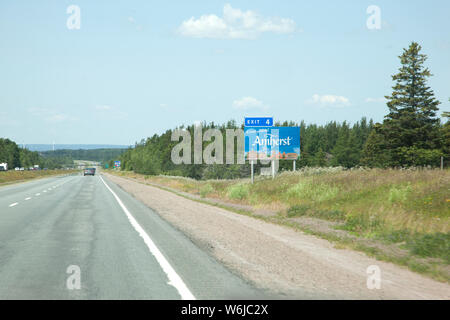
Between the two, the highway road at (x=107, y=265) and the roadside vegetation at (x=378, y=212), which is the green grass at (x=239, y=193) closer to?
the roadside vegetation at (x=378, y=212)

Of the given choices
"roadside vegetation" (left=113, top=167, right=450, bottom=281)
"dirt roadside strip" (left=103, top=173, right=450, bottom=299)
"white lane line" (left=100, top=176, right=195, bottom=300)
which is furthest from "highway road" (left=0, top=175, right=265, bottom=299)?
"roadside vegetation" (left=113, top=167, right=450, bottom=281)

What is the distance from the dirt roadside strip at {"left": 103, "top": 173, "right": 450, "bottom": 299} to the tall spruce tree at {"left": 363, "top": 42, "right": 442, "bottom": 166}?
44761 mm

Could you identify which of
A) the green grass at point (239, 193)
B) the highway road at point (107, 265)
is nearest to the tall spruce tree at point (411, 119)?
the green grass at point (239, 193)

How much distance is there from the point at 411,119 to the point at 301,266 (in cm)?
5109

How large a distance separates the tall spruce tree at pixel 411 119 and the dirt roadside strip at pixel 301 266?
44761 mm

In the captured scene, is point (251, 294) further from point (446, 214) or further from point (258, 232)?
point (446, 214)

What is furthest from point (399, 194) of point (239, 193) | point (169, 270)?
point (239, 193)

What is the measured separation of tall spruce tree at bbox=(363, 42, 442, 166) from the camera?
2078 inches

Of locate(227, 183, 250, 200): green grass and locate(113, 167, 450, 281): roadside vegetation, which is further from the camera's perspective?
locate(227, 183, 250, 200): green grass

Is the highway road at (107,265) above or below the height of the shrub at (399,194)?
below

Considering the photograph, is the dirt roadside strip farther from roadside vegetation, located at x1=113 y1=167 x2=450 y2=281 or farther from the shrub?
the shrub

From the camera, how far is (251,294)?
589 centimetres

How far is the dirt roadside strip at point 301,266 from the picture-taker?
6.17 meters
